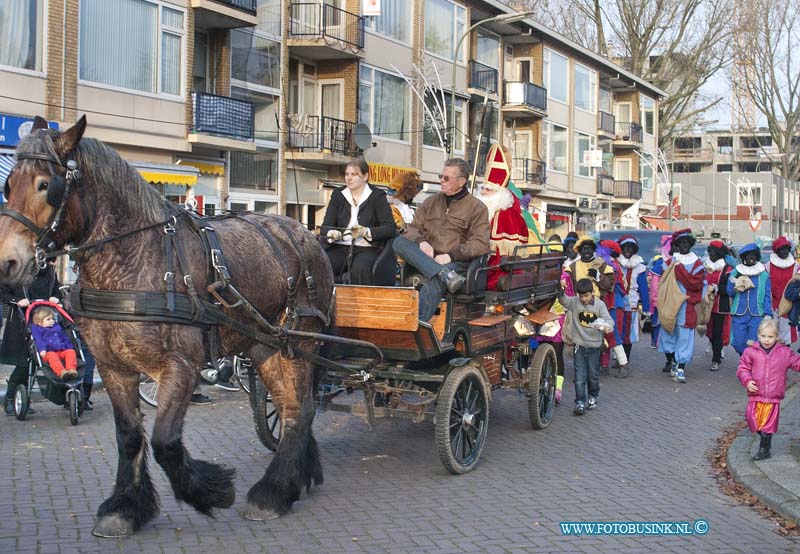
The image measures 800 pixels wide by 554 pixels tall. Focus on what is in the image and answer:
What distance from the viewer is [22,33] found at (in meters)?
19.0

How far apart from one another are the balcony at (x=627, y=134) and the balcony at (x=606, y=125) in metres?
0.74

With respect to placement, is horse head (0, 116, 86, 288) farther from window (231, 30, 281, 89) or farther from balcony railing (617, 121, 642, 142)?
balcony railing (617, 121, 642, 142)

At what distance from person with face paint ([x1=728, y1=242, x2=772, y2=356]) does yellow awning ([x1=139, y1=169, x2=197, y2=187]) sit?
44.4ft

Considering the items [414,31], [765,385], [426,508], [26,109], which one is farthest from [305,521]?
[414,31]

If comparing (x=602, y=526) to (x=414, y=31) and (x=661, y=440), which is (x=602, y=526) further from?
(x=414, y=31)

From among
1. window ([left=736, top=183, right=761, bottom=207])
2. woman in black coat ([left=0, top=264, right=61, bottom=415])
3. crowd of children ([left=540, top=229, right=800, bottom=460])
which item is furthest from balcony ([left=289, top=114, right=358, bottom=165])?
window ([left=736, top=183, right=761, bottom=207])

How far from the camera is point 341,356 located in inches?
297

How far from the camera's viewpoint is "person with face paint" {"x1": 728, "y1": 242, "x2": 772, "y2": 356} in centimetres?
1335

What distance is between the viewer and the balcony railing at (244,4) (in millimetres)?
23928

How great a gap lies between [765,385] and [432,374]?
9.77 ft

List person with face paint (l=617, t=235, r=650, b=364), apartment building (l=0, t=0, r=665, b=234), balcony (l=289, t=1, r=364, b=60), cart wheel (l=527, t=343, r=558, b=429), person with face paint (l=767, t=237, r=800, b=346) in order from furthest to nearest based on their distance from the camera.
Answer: balcony (l=289, t=1, r=364, b=60)
apartment building (l=0, t=0, r=665, b=234)
person with face paint (l=617, t=235, r=650, b=364)
person with face paint (l=767, t=237, r=800, b=346)
cart wheel (l=527, t=343, r=558, b=429)

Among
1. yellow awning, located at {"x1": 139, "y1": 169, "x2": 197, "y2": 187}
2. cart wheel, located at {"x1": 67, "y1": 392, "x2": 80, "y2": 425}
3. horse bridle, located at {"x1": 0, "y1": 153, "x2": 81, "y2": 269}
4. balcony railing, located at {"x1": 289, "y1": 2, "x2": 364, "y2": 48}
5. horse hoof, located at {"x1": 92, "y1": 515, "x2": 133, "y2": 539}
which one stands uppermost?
→ balcony railing, located at {"x1": 289, "y1": 2, "x2": 364, "y2": 48}

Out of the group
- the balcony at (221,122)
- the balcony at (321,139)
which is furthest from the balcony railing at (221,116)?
the balcony at (321,139)

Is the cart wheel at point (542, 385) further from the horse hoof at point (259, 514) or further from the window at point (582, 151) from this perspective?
the window at point (582, 151)
